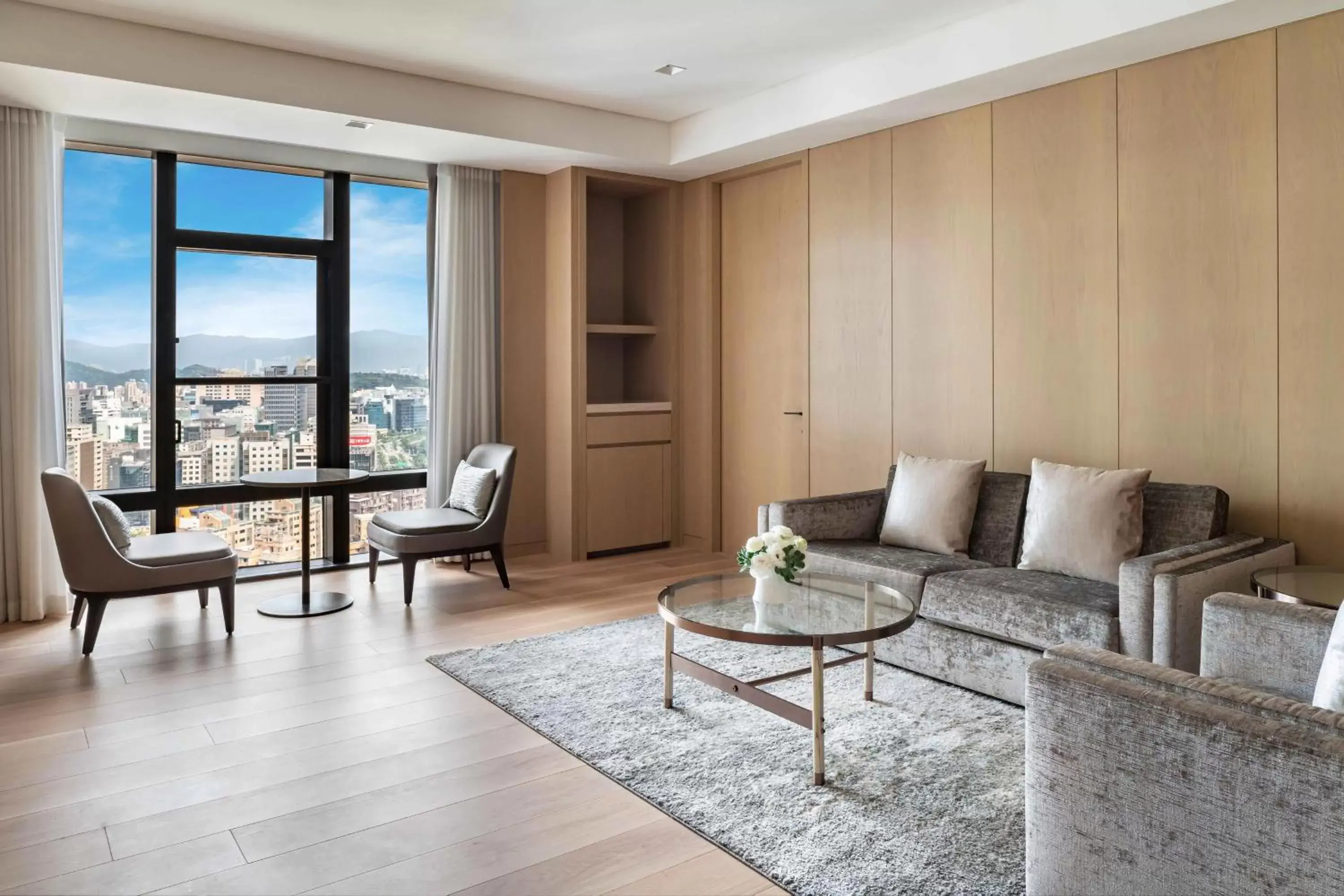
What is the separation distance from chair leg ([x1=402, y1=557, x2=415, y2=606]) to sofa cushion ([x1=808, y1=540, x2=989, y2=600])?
7.05 ft

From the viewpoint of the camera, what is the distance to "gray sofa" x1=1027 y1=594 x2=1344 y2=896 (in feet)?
5.09

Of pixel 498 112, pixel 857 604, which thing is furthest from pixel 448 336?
pixel 857 604

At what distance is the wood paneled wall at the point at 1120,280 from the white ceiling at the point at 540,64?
20 cm

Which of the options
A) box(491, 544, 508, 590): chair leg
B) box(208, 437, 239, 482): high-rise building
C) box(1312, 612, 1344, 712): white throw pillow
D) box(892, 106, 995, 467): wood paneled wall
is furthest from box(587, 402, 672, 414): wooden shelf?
box(1312, 612, 1344, 712): white throw pillow

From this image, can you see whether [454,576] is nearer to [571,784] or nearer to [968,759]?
[571,784]

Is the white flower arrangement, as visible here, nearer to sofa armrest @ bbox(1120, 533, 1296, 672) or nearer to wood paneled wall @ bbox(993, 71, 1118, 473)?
sofa armrest @ bbox(1120, 533, 1296, 672)

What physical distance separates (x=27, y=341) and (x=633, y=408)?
3481 mm

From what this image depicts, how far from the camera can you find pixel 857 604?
3250mm

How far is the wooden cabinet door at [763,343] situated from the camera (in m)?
5.77

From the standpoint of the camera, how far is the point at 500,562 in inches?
215

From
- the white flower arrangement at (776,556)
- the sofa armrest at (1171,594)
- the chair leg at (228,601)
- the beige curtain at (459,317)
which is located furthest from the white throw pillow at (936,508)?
the chair leg at (228,601)

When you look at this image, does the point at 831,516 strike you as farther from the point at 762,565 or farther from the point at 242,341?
the point at 242,341

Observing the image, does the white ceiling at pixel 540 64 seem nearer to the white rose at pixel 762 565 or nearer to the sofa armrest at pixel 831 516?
the sofa armrest at pixel 831 516

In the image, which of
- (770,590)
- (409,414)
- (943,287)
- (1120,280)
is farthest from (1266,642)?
(409,414)
